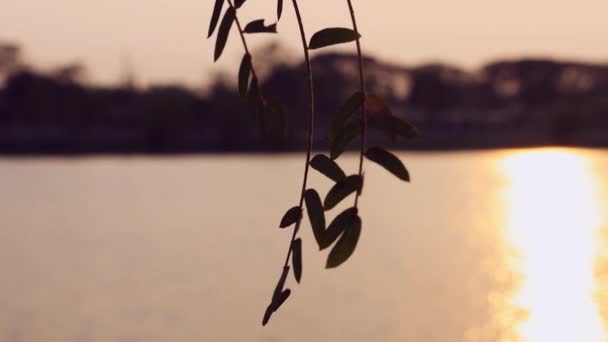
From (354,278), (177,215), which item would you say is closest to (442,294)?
(354,278)

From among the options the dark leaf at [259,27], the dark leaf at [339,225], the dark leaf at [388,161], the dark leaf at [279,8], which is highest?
the dark leaf at [279,8]

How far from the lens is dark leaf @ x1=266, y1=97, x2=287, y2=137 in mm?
357

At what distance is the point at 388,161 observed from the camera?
31 centimetres

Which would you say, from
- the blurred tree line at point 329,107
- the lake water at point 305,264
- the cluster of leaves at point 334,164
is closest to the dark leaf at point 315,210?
the cluster of leaves at point 334,164

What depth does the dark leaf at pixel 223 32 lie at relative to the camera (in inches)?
13.5

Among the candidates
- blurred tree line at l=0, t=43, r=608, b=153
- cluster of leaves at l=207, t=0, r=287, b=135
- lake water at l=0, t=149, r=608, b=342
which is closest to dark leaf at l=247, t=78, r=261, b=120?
cluster of leaves at l=207, t=0, r=287, b=135

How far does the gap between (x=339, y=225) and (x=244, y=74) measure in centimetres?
6

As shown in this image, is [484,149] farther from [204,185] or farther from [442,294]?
[442,294]

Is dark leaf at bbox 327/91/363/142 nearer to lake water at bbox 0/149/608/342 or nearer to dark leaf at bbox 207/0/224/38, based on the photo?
dark leaf at bbox 207/0/224/38

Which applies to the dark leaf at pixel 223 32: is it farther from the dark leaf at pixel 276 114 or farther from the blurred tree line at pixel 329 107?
the blurred tree line at pixel 329 107

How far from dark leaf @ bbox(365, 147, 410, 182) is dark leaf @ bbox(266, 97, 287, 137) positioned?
0.15ft

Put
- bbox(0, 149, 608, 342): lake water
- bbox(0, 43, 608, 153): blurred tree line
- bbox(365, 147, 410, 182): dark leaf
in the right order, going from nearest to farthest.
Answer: bbox(365, 147, 410, 182): dark leaf → bbox(0, 149, 608, 342): lake water → bbox(0, 43, 608, 153): blurred tree line

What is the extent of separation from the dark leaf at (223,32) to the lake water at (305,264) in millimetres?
11113

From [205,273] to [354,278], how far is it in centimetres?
194
